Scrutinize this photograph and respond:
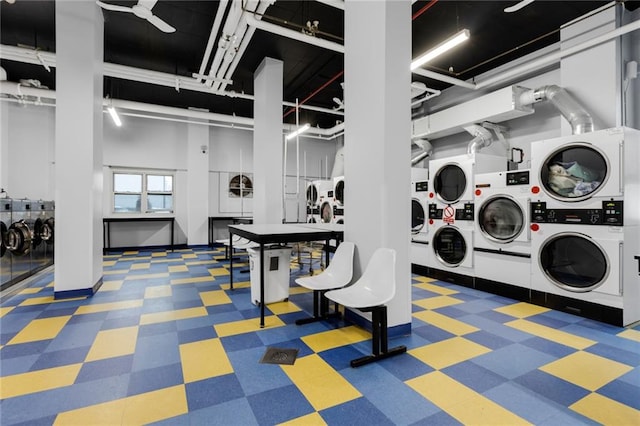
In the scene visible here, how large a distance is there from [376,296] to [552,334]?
1915 millimetres

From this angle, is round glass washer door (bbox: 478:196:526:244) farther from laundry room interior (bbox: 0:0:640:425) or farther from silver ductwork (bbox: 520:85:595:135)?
silver ductwork (bbox: 520:85:595:135)

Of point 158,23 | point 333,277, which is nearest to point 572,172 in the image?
point 333,277

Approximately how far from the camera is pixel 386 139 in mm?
2801

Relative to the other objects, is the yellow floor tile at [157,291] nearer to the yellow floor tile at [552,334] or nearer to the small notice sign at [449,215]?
the yellow floor tile at [552,334]

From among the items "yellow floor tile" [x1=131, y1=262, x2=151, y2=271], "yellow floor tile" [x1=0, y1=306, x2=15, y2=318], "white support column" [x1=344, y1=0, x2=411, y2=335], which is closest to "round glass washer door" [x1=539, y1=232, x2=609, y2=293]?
"white support column" [x1=344, y1=0, x2=411, y2=335]

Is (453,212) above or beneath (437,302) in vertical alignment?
above

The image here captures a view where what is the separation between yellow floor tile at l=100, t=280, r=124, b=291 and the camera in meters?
4.41

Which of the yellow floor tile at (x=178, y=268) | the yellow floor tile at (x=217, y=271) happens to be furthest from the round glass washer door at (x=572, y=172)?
the yellow floor tile at (x=178, y=268)

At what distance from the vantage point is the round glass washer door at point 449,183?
492 cm

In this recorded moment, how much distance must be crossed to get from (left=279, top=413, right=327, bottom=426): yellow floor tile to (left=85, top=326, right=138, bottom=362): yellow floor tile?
1653mm

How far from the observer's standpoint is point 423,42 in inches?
202

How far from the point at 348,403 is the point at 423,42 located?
5.47 metres

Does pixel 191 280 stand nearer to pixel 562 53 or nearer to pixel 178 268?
pixel 178 268

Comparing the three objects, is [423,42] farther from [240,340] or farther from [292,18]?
[240,340]
